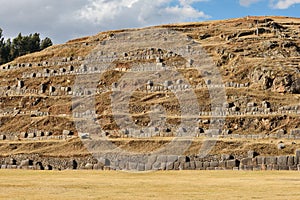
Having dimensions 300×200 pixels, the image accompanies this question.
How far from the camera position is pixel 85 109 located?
6956 centimetres

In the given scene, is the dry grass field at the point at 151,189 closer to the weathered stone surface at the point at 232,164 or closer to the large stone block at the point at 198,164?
the weathered stone surface at the point at 232,164

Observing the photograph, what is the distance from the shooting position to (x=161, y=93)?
7031 centimetres

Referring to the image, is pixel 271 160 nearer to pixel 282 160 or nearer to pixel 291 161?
pixel 282 160

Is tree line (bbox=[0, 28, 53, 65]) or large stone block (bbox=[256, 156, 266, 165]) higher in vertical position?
tree line (bbox=[0, 28, 53, 65])

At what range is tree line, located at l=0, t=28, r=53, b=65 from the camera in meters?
121

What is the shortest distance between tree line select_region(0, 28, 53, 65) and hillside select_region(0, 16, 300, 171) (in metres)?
26.7

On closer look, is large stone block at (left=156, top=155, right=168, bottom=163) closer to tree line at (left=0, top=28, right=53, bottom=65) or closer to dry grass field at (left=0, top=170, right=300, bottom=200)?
dry grass field at (left=0, top=170, right=300, bottom=200)

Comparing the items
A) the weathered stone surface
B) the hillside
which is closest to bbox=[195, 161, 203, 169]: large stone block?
the weathered stone surface

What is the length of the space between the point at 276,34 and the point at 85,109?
30.9 meters

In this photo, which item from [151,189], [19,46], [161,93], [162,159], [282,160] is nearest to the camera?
[151,189]

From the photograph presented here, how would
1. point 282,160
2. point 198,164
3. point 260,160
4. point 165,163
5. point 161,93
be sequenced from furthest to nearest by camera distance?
1. point 161,93
2. point 165,163
3. point 198,164
4. point 260,160
5. point 282,160

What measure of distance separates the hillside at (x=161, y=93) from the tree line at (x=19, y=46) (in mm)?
26699

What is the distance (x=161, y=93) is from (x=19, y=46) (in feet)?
201

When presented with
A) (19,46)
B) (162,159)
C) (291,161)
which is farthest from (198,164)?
(19,46)
